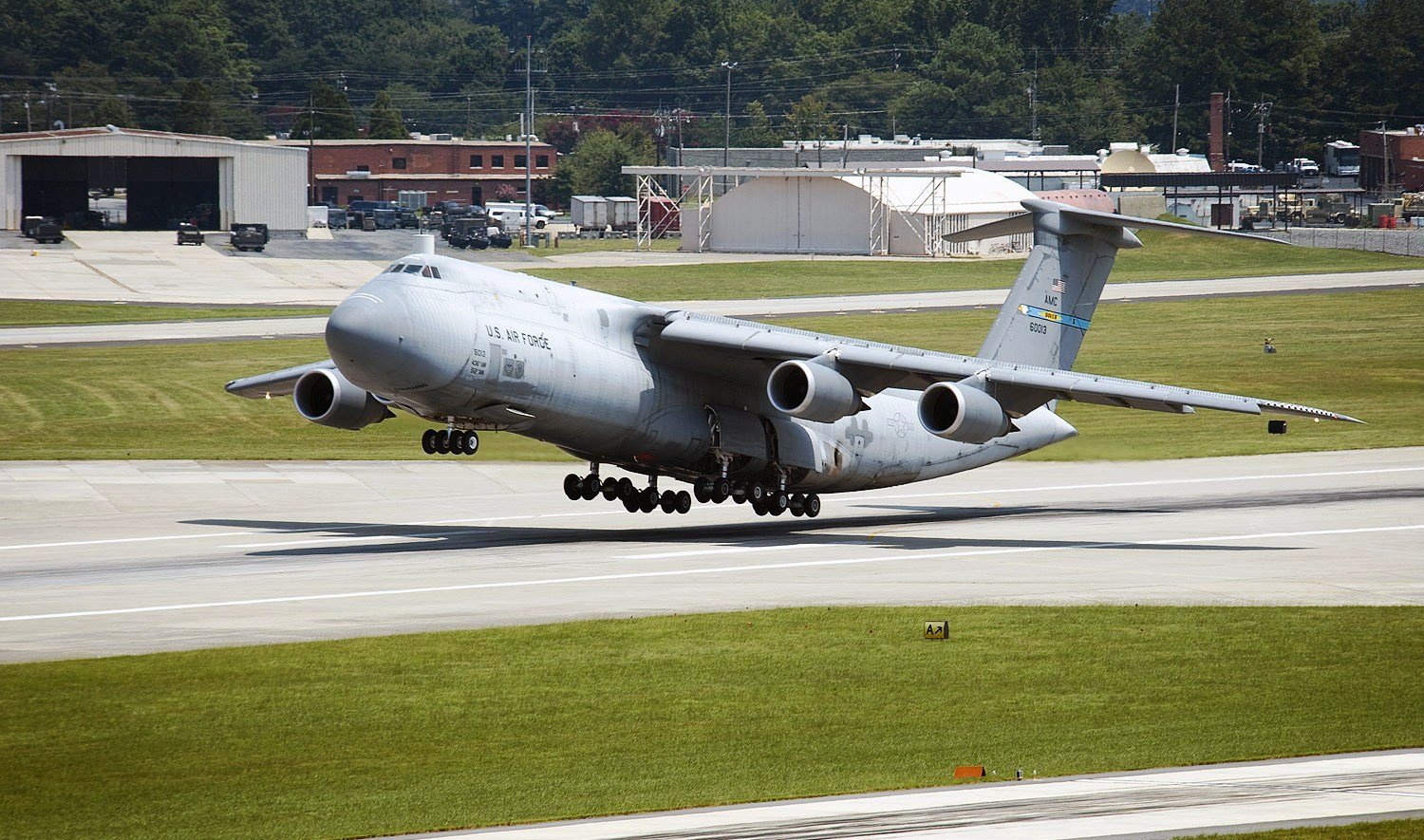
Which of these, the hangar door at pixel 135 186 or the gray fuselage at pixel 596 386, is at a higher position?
the hangar door at pixel 135 186

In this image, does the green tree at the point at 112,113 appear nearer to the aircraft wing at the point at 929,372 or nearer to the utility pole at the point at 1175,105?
the utility pole at the point at 1175,105

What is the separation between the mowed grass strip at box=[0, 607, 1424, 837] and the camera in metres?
14.7

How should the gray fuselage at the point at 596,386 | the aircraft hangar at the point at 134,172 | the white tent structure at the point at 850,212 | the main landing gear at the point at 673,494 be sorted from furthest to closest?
the white tent structure at the point at 850,212 < the aircraft hangar at the point at 134,172 < the main landing gear at the point at 673,494 < the gray fuselage at the point at 596,386

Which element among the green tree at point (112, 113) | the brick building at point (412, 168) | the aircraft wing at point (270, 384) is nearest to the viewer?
the aircraft wing at point (270, 384)

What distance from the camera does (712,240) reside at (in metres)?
106

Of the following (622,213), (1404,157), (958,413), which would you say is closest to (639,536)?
(958,413)

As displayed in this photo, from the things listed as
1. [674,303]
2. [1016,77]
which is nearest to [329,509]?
[674,303]

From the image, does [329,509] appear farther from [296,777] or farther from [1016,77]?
[1016,77]

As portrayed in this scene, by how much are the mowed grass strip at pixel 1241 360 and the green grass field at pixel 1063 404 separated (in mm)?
74

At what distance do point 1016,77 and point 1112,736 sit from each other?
178530mm

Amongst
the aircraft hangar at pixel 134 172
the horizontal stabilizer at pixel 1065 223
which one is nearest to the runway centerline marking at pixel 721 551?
the horizontal stabilizer at pixel 1065 223

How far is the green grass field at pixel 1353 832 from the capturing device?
40.3 ft

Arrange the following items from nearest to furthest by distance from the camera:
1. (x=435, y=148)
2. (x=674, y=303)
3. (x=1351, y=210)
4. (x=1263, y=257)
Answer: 1. (x=674, y=303)
2. (x=1263, y=257)
3. (x=1351, y=210)
4. (x=435, y=148)

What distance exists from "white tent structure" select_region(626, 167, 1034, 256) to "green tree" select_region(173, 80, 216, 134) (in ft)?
242
